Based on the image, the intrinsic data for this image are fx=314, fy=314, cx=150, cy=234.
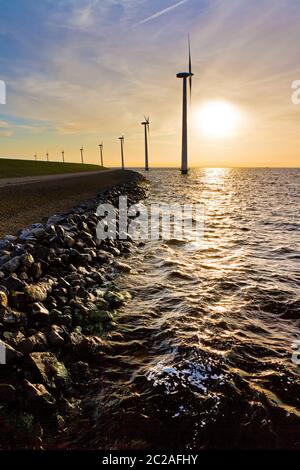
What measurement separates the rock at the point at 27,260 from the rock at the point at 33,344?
8.98 feet

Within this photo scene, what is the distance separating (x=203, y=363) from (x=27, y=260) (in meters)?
4.71

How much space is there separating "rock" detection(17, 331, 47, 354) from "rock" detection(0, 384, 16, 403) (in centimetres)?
72

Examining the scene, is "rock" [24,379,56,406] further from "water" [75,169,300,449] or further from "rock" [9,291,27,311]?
"rock" [9,291,27,311]

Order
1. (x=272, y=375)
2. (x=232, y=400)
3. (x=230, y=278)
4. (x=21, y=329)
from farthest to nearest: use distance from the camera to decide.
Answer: (x=230, y=278)
(x=21, y=329)
(x=272, y=375)
(x=232, y=400)

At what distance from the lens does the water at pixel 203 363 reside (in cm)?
375

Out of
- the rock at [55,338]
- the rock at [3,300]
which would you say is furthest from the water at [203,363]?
the rock at [3,300]

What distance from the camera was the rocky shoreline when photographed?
12.5 ft

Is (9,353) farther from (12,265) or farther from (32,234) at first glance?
(32,234)

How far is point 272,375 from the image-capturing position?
4.71m

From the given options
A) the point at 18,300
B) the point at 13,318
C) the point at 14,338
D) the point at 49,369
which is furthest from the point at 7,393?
the point at 18,300
